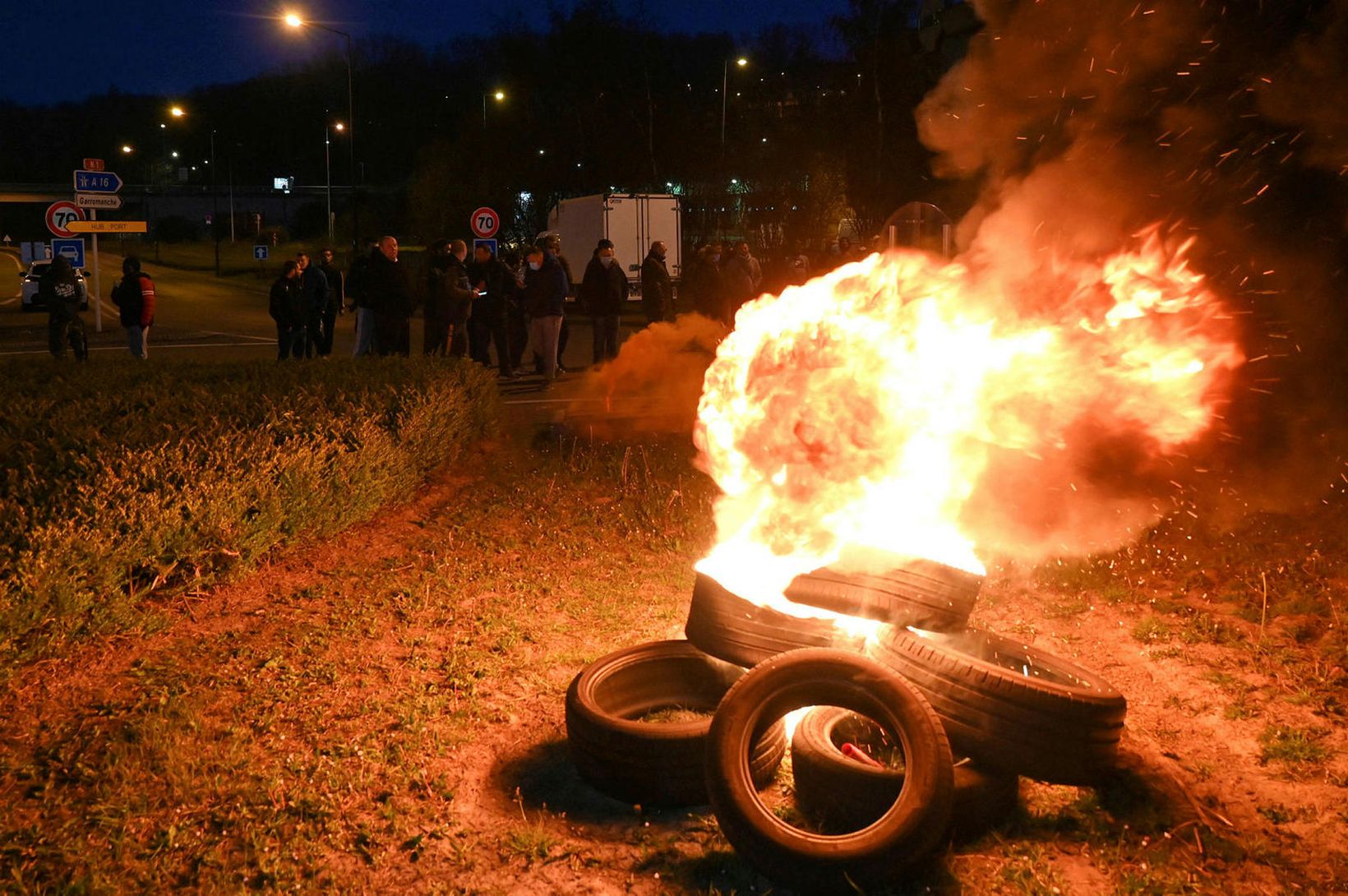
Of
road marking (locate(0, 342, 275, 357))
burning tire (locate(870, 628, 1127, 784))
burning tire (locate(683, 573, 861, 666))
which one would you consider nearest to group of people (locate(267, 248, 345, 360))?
road marking (locate(0, 342, 275, 357))

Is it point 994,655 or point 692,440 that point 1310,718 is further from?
point 692,440

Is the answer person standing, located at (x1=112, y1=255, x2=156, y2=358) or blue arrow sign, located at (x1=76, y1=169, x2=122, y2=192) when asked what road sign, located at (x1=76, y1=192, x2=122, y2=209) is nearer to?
blue arrow sign, located at (x1=76, y1=169, x2=122, y2=192)

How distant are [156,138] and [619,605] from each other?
149 meters

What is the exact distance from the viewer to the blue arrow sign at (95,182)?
76.1 feet

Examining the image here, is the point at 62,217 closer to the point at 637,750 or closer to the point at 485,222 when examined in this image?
the point at 485,222

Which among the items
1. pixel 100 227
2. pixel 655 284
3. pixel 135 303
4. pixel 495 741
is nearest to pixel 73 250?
pixel 100 227

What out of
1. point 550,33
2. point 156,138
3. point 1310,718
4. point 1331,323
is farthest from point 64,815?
point 156,138

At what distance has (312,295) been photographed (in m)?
17.6

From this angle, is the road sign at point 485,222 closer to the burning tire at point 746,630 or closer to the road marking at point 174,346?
the road marking at point 174,346

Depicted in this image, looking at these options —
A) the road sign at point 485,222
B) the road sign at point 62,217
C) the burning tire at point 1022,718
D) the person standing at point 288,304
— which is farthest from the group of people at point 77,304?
the burning tire at point 1022,718

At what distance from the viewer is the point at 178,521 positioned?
6312 millimetres

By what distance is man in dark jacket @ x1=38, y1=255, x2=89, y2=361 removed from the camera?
18906 mm

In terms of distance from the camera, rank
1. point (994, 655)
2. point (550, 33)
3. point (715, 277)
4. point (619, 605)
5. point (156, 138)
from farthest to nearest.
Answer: point (156, 138) < point (550, 33) < point (715, 277) < point (619, 605) < point (994, 655)

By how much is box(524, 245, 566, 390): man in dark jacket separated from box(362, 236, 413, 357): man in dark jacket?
2269mm
